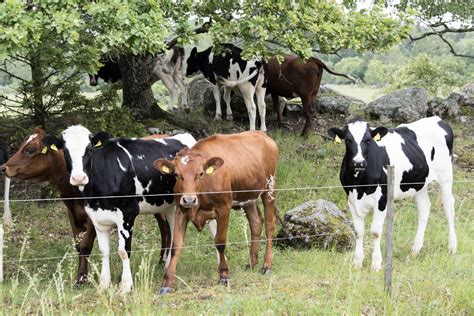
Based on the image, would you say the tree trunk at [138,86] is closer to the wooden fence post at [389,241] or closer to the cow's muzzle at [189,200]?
the cow's muzzle at [189,200]

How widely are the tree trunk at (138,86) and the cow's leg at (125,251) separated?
7083mm

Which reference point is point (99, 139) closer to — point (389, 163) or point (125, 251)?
point (125, 251)

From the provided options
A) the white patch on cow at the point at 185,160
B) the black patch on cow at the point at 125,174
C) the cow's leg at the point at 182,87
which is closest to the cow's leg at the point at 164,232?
the black patch on cow at the point at 125,174

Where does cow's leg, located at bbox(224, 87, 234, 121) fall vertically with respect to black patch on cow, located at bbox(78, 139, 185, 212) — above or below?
above

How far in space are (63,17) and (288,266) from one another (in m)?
4.52

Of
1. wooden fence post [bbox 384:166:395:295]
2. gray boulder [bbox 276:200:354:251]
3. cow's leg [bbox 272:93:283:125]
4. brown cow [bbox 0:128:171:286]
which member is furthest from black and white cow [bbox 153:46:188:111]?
wooden fence post [bbox 384:166:395:295]

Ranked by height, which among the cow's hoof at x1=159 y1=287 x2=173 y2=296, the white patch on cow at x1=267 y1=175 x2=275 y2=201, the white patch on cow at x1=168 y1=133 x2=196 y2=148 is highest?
the white patch on cow at x1=168 y1=133 x2=196 y2=148

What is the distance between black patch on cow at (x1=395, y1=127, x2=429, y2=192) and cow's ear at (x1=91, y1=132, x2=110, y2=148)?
4.31m

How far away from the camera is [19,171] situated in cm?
941

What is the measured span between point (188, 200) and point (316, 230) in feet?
10.3

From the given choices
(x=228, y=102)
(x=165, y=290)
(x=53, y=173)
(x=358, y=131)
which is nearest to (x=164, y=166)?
(x=165, y=290)

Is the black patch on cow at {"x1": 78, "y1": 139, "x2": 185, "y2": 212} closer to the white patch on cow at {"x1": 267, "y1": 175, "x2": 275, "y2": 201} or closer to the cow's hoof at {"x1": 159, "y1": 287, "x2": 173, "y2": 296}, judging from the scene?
the cow's hoof at {"x1": 159, "y1": 287, "x2": 173, "y2": 296}

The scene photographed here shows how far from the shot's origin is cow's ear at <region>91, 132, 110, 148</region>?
8.88m

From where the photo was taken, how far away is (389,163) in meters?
9.97
